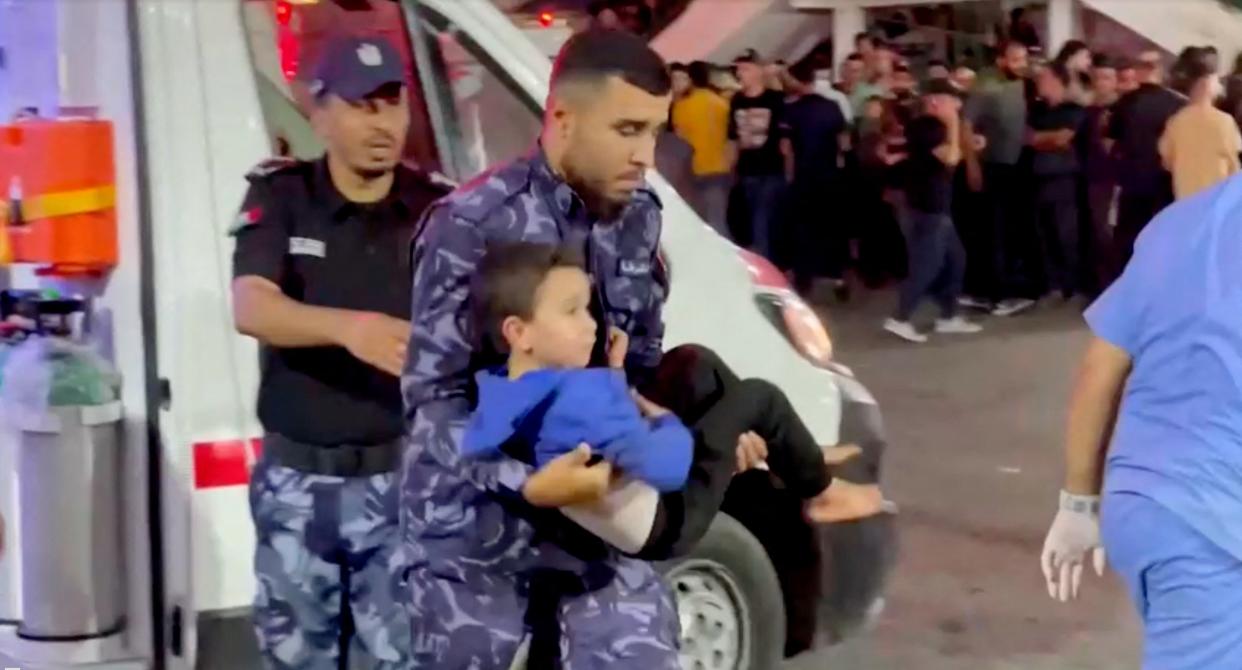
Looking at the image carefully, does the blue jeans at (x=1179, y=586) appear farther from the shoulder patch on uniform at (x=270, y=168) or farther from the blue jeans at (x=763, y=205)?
the blue jeans at (x=763, y=205)

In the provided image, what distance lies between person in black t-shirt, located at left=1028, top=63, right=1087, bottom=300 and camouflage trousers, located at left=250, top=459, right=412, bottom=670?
403 centimetres

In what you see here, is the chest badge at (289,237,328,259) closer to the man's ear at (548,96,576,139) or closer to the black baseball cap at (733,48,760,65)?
the man's ear at (548,96,576,139)

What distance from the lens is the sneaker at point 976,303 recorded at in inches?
298

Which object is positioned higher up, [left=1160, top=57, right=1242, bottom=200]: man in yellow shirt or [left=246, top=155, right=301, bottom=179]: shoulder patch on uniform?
[left=246, top=155, right=301, bottom=179]: shoulder patch on uniform

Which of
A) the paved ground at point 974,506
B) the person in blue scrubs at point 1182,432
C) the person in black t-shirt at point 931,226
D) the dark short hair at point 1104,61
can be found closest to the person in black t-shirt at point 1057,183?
the paved ground at point 974,506

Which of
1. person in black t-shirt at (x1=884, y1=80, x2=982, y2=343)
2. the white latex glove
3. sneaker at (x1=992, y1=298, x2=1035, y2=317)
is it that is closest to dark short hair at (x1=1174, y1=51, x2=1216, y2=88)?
the white latex glove

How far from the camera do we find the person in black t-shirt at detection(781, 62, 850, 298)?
7.90 metres

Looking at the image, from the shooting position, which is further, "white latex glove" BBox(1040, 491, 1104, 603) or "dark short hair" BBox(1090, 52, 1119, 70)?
"dark short hair" BBox(1090, 52, 1119, 70)

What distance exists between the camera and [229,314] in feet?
10.2

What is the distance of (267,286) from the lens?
2668mm

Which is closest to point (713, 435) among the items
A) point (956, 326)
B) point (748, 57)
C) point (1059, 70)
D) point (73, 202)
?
point (73, 202)

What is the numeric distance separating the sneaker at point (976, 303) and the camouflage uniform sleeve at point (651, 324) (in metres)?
5.30

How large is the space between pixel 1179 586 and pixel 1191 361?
0.91ft

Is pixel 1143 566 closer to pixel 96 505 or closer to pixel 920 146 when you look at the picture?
pixel 96 505
